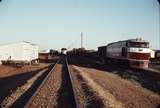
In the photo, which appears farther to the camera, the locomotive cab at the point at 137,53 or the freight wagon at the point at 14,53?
the freight wagon at the point at 14,53

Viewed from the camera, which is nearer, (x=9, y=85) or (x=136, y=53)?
(x=9, y=85)

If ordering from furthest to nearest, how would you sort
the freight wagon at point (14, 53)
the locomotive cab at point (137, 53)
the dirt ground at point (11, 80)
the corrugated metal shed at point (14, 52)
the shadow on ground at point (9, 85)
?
the corrugated metal shed at point (14, 52) → the freight wagon at point (14, 53) → the locomotive cab at point (137, 53) → the dirt ground at point (11, 80) → the shadow on ground at point (9, 85)

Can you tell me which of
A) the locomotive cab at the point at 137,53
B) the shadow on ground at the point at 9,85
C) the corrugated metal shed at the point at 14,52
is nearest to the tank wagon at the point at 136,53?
the locomotive cab at the point at 137,53

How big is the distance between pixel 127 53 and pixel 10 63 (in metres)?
18.7

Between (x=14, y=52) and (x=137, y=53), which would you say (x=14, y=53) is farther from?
(x=137, y=53)

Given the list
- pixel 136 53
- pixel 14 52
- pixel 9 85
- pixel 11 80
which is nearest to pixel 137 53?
pixel 136 53

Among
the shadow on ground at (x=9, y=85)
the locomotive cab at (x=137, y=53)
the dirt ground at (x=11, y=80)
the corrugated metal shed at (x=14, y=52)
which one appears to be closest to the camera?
the shadow on ground at (x=9, y=85)


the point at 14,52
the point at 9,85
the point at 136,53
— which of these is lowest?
the point at 9,85

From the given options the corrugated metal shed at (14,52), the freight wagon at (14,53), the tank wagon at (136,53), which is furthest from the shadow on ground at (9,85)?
the corrugated metal shed at (14,52)

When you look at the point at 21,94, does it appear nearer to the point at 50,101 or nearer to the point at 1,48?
the point at 50,101

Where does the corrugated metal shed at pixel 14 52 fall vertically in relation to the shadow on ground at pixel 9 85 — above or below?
above

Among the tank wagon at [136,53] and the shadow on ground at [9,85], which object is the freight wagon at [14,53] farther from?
the shadow on ground at [9,85]

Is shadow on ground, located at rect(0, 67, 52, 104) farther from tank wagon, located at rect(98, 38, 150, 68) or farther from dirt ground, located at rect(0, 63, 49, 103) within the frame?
tank wagon, located at rect(98, 38, 150, 68)

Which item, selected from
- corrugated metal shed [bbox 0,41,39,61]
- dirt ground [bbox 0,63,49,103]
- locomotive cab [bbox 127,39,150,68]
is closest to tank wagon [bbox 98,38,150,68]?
locomotive cab [bbox 127,39,150,68]
